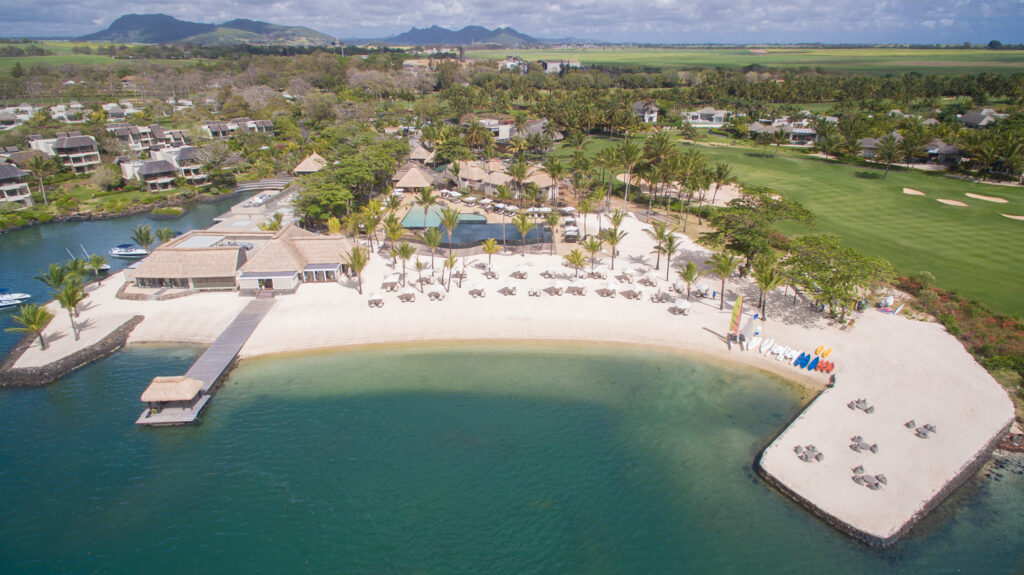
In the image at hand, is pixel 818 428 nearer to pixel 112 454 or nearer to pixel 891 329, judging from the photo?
pixel 891 329

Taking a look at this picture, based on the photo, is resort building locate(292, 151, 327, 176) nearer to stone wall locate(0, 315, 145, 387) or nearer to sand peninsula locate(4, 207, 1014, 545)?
sand peninsula locate(4, 207, 1014, 545)

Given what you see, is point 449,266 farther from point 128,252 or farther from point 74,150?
point 74,150

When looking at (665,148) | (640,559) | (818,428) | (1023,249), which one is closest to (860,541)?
(818,428)

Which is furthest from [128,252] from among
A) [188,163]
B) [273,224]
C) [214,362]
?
[188,163]

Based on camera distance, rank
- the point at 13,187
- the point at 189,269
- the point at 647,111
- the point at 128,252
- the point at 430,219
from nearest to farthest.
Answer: the point at 189,269 < the point at 128,252 < the point at 430,219 < the point at 13,187 < the point at 647,111

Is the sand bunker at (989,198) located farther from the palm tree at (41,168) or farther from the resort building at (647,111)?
the palm tree at (41,168)

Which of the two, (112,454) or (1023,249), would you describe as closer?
(112,454)

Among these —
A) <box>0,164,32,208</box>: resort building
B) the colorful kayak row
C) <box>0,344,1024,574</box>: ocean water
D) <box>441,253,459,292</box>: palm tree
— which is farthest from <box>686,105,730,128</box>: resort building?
<box>0,164,32,208</box>: resort building
